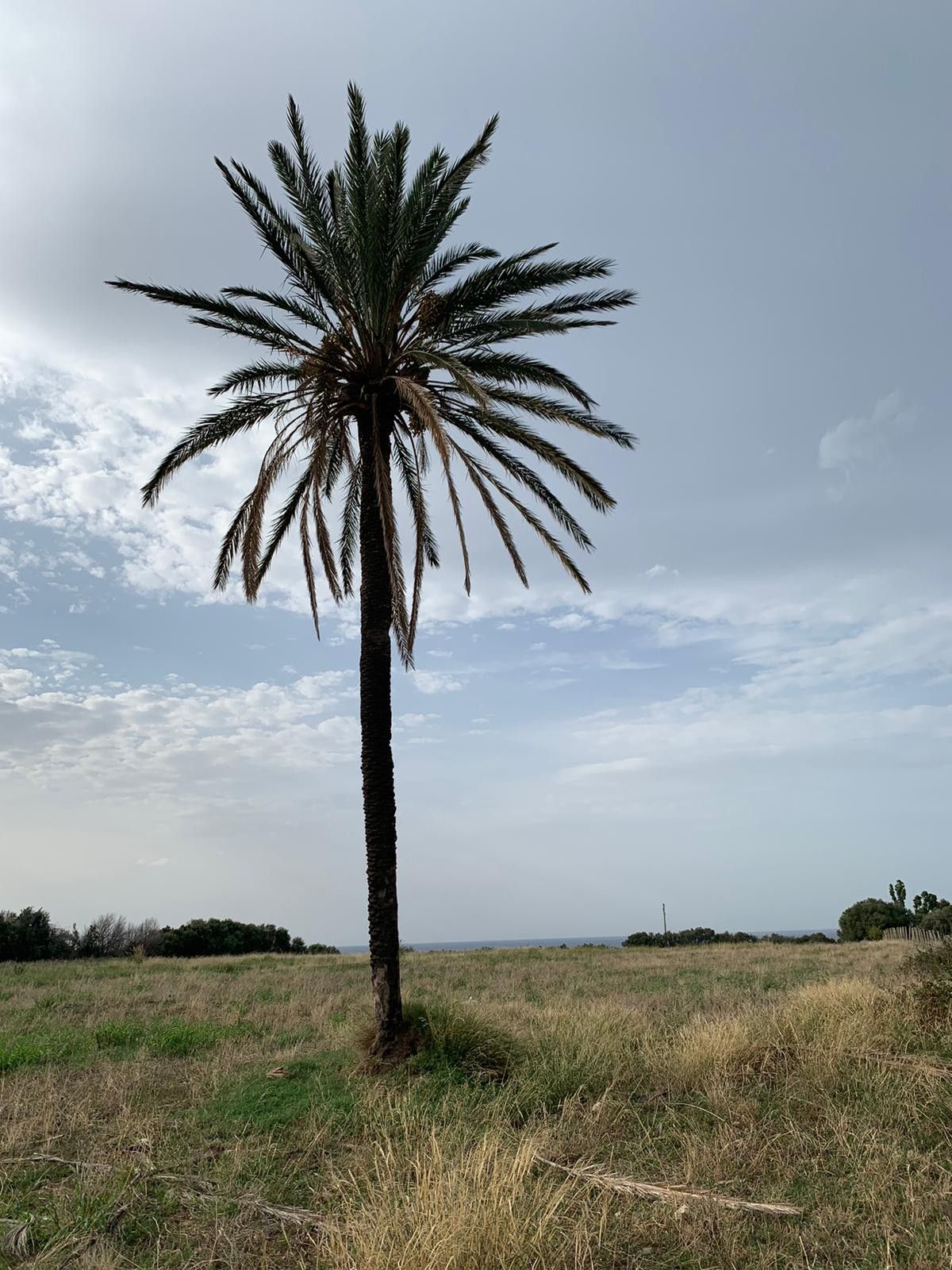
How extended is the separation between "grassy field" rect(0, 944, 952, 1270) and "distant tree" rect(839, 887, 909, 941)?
141ft

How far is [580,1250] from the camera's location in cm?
454

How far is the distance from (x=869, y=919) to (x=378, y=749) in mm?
50715

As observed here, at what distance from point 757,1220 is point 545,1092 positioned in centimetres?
336

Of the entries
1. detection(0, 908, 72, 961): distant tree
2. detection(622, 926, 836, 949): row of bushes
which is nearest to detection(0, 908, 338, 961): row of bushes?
detection(0, 908, 72, 961): distant tree

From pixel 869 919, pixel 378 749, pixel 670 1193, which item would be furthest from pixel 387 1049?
pixel 869 919

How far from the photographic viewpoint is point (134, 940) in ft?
142

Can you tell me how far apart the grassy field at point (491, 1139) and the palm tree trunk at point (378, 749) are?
68 centimetres

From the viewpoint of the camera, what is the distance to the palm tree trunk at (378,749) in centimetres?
1051


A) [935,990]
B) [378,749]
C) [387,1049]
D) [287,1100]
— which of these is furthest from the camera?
[378,749]

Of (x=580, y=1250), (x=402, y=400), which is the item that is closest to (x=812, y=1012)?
(x=580, y=1250)

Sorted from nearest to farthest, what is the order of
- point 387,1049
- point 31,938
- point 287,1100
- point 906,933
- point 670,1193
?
point 670,1193
point 287,1100
point 387,1049
point 31,938
point 906,933

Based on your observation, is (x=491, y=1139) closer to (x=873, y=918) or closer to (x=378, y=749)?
(x=378, y=749)

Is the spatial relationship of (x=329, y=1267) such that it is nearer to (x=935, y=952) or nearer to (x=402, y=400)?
(x=402, y=400)

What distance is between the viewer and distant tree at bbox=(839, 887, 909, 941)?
50.4 meters
